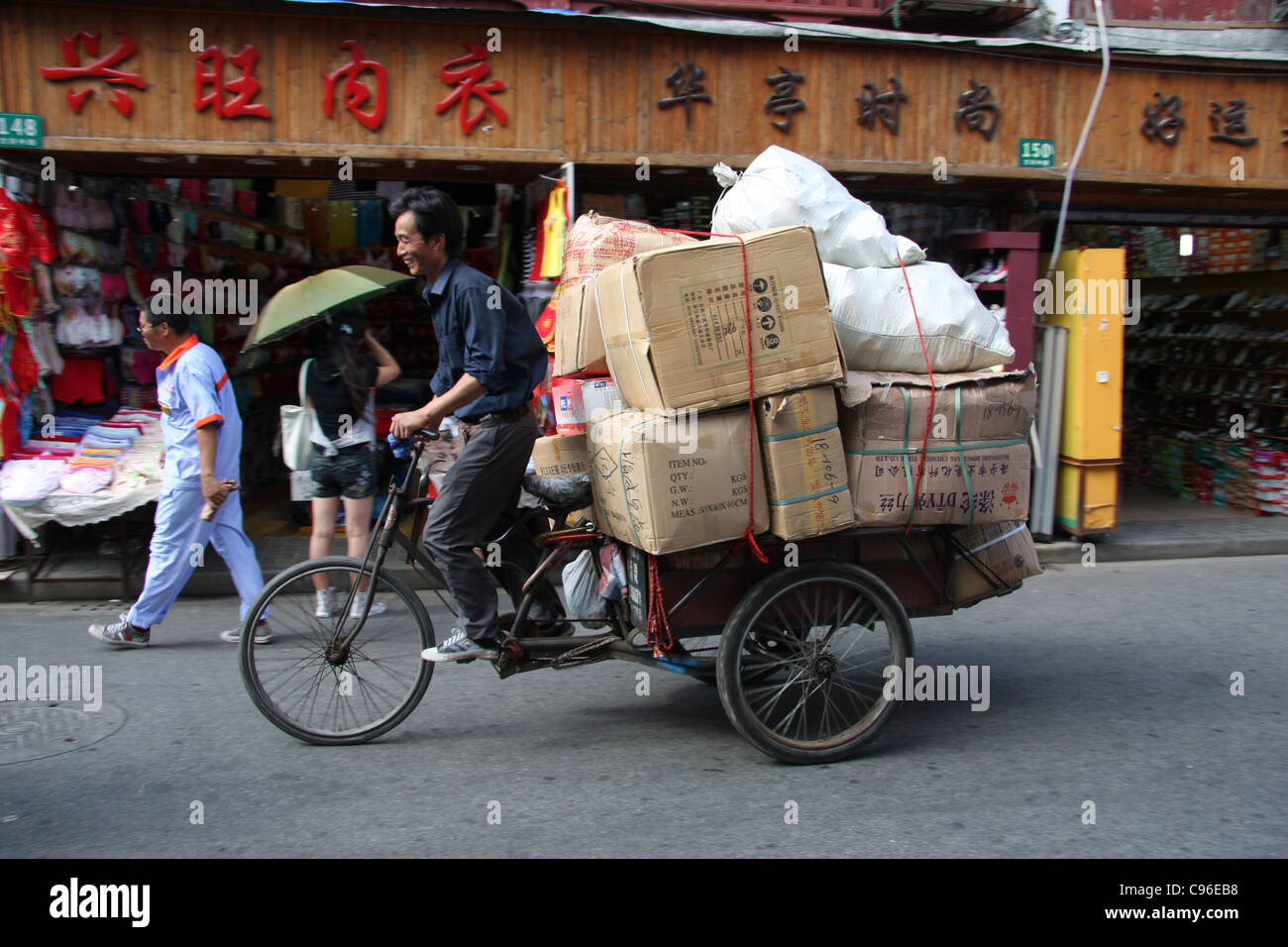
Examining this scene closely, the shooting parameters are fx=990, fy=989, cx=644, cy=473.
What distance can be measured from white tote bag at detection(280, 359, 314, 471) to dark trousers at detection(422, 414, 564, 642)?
242cm

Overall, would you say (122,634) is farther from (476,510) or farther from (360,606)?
(476,510)

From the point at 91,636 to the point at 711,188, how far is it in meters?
5.26

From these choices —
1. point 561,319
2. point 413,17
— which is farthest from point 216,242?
point 561,319

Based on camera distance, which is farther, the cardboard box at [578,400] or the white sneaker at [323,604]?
the cardboard box at [578,400]

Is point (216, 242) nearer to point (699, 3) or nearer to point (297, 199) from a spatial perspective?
point (297, 199)

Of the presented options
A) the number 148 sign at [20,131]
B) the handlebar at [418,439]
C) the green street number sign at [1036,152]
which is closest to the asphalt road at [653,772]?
the handlebar at [418,439]

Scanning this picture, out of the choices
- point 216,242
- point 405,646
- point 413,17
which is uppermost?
point 413,17

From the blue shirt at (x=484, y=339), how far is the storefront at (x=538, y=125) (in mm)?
3198

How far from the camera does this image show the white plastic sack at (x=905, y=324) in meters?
3.81

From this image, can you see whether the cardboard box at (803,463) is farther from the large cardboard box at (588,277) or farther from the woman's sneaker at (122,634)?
the woman's sneaker at (122,634)

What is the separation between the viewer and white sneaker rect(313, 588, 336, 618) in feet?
12.8

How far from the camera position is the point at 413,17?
6.56 m
